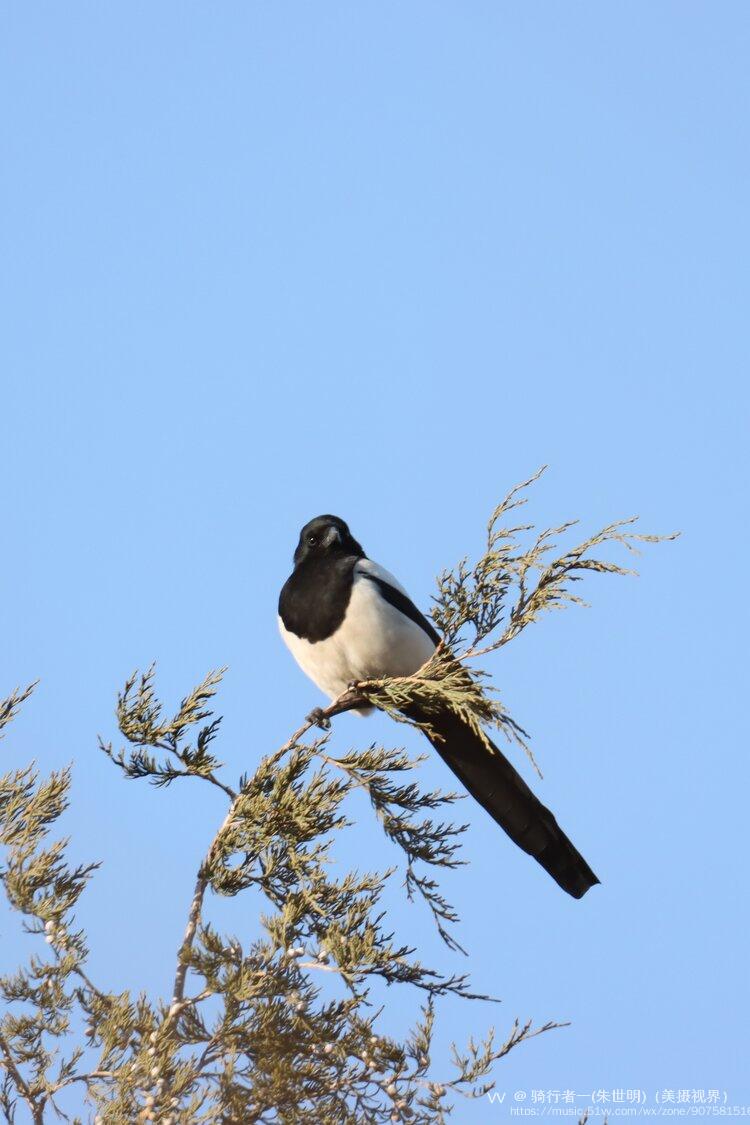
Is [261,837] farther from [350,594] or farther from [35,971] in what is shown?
[350,594]

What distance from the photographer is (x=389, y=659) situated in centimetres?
570

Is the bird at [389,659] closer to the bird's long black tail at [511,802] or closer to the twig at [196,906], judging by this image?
the bird's long black tail at [511,802]

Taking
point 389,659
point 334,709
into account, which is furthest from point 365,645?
point 334,709

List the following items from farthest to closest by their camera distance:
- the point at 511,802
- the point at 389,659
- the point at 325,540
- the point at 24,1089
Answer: the point at 325,540 → the point at 389,659 → the point at 511,802 → the point at 24,1089

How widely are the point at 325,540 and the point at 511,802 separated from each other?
1.46m

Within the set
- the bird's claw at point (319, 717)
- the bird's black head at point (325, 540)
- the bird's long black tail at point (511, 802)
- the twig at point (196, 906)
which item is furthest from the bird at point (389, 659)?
the twig at point (196, 906)

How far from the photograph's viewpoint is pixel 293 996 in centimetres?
363

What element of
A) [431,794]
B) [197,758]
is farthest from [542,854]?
[197,758]

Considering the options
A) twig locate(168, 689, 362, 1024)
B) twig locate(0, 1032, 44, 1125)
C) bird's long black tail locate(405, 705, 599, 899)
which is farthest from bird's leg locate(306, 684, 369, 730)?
twig locate(0, 1032, 44, 1125)

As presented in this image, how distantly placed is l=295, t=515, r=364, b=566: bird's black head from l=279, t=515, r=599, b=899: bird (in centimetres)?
12

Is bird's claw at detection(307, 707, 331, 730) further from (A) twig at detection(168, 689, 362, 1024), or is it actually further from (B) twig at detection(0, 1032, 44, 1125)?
(B) twig at detection(0, 1032, 44, 1125)

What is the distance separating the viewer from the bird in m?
5.50

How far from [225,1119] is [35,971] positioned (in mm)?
723

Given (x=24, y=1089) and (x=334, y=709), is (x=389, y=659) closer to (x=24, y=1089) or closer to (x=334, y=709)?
(x=334, y=709)
